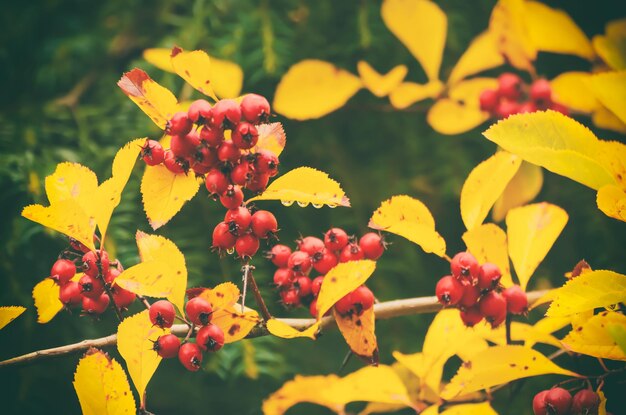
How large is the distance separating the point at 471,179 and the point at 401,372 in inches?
11.0

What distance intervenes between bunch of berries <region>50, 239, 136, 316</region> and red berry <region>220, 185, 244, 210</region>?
13cm

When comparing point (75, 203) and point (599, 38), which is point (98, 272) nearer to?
point (75, 203)

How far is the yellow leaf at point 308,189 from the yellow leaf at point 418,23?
402 mm

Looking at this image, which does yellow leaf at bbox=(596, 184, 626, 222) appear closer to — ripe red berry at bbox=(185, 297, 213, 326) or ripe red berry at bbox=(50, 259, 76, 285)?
ripe red berry at bbox=(185, 297, 213, 326)

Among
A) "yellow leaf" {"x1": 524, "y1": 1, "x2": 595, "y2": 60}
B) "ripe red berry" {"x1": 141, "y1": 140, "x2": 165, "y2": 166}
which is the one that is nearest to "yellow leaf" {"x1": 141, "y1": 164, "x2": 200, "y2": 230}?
"ripe red berry" {"x1": 141, "y1": 140, "x2": 165, "y2": 166}

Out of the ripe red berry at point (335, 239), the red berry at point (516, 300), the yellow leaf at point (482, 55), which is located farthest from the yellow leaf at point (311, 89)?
the red berry at point (516, 300)

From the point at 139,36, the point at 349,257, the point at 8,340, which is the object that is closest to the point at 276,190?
the point at 349,257

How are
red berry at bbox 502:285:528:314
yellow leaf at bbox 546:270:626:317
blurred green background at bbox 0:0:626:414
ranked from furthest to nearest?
1. blurred green background at bbox 0:0:626:414
2. red berry at bbox 502:285:528:314
3. yellow leaf at bbox 546:270:626:317

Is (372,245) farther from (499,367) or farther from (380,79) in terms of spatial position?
(380,79)

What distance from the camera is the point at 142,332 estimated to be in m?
0.55

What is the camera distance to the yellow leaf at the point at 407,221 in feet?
1.87

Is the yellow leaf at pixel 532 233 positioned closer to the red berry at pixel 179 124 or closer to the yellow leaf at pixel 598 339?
the yellow leaf at pixel 598 339

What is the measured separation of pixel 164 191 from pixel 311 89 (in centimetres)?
36

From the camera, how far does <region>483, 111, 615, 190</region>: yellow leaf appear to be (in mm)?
521
